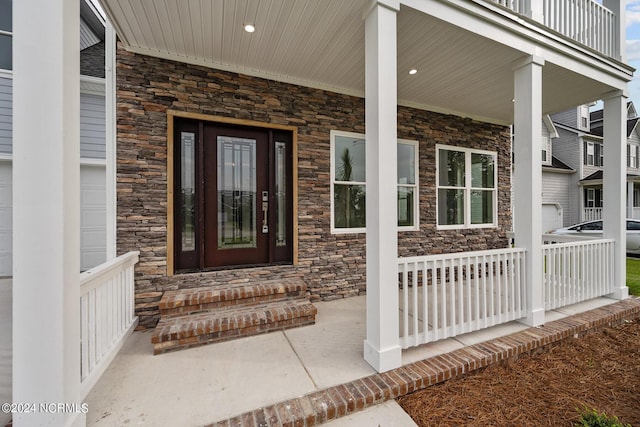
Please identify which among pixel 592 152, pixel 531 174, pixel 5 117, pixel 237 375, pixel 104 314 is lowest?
pixel 237 375

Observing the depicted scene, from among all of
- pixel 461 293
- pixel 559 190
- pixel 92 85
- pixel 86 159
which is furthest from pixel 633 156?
pixel 86 159

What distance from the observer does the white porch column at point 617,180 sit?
3.67m

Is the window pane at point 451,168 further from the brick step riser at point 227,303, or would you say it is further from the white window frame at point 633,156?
the white window frame at point 633,156

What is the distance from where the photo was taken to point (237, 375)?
2094 mm

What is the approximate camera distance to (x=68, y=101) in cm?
149

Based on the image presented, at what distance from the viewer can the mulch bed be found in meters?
1.79

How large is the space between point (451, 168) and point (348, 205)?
7.12 ft

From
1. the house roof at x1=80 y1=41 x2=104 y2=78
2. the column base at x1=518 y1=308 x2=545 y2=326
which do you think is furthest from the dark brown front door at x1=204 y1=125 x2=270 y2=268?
the house roof at x1=80 y1=41 x2=104 y2=78

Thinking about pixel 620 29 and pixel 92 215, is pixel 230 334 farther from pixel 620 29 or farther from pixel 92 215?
pixel 620 29

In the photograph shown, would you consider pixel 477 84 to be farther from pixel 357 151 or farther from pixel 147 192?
pixel 147 192

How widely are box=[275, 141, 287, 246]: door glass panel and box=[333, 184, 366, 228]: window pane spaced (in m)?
0.73

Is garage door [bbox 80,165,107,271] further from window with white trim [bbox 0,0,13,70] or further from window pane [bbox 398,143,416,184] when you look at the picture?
window pane [bbox 398,143,416,184]

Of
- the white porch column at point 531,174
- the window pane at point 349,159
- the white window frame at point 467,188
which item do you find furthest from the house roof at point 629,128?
the window pane at point 349,159

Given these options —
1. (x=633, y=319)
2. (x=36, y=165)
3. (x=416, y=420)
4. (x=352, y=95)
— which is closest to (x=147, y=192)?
(x=36, y=165)
